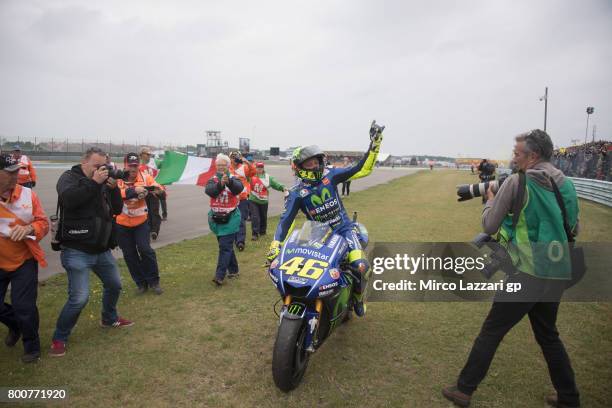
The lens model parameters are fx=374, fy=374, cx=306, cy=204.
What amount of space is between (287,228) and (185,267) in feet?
12.8

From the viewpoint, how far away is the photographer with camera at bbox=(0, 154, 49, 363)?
12.6 feet

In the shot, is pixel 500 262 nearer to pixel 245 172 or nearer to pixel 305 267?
pixel 305 267

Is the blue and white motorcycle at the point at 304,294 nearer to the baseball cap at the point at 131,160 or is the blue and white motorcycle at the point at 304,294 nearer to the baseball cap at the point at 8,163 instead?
the baseball cap at the point at 8,163

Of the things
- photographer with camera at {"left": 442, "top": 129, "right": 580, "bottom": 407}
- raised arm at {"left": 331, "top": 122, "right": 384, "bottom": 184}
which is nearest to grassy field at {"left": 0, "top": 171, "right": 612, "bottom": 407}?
photographer with camera at {"left": 442, "top": 129, "right": 580, "bottom": 407}

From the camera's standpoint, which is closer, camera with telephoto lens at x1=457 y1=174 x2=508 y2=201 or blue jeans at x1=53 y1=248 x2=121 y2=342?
camera with telephoto lens at x1=457 y1=174 x2=508 y2=201

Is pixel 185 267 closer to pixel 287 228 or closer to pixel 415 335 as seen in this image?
pixel 287 228

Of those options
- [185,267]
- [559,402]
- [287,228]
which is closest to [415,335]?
[559,402]

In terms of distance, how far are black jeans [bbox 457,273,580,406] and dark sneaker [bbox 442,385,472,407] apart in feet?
0.42

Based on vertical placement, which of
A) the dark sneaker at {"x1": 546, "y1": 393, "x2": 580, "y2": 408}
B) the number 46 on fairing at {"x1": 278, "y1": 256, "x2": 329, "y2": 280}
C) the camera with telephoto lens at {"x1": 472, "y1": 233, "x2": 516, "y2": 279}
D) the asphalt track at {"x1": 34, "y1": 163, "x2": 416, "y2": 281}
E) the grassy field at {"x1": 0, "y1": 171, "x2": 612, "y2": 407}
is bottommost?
the grassy field at {"x1": 0, "y1": 171, "x2": 612, "y2": 407}

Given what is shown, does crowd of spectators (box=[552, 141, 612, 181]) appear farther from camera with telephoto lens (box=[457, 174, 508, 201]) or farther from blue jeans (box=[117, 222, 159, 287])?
blue jeans (box=[117, 222, 159, 287])

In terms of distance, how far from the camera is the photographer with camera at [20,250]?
3.83 m

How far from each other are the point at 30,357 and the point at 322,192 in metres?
3.62

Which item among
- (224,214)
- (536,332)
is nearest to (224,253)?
(224,214)

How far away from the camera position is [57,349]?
4.14 metres
